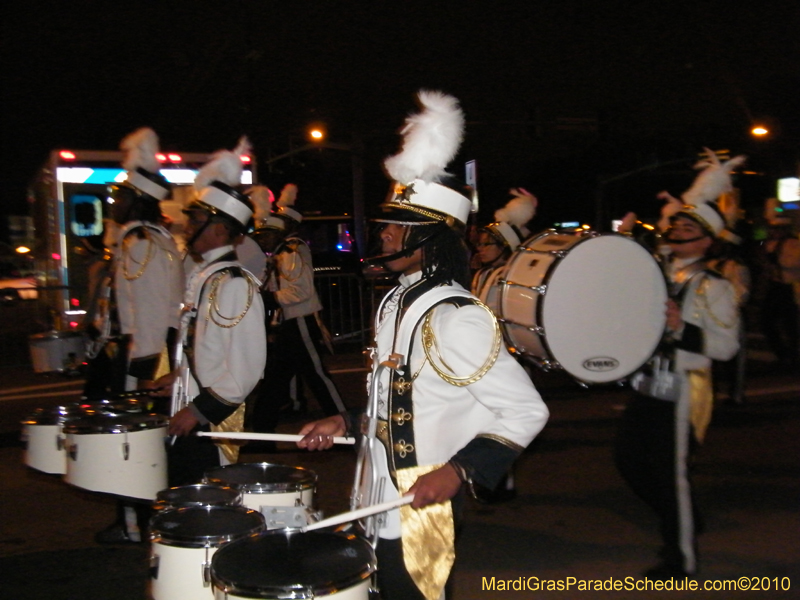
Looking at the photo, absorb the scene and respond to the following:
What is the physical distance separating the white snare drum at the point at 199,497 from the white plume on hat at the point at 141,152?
300 centimetres

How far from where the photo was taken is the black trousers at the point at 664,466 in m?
4.25

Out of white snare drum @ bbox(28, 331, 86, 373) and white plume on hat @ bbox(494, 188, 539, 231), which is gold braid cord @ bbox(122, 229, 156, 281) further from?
white plume on hat @ bbox(494, 188, 539, 231)

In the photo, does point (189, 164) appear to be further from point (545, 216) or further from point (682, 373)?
point (545, 216)

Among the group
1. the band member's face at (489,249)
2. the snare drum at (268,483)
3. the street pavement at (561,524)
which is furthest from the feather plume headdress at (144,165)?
the band member's face at (489,249)

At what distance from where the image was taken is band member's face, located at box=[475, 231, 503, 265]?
7.30 meters

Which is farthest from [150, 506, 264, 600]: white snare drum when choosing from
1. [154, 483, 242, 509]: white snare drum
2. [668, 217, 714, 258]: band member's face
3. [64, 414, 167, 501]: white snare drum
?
[668, 217, 714, 258]: band member's face

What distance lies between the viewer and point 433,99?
9.57ft

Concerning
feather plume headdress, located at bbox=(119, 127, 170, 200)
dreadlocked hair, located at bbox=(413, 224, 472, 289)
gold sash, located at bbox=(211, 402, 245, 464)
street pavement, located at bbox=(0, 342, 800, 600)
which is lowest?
street pavement, located at bbox=(0, 342, 800, 600)

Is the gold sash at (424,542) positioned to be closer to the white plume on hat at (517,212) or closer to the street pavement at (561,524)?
the street pavement at (561,524)

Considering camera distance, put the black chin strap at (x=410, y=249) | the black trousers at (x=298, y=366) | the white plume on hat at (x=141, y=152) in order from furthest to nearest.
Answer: the black trousers at (x=298, y=366) → the white plume on hat at (x=141, y=152) → the black chin strap at (x=410, y=249)

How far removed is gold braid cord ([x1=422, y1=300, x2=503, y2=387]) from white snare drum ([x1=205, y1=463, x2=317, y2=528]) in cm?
88

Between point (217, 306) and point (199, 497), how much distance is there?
3.43 ft

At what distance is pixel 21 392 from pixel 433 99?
9.69 metres

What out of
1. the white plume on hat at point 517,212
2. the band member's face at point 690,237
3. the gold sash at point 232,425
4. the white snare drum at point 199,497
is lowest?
the white snare drum at point 199,497
